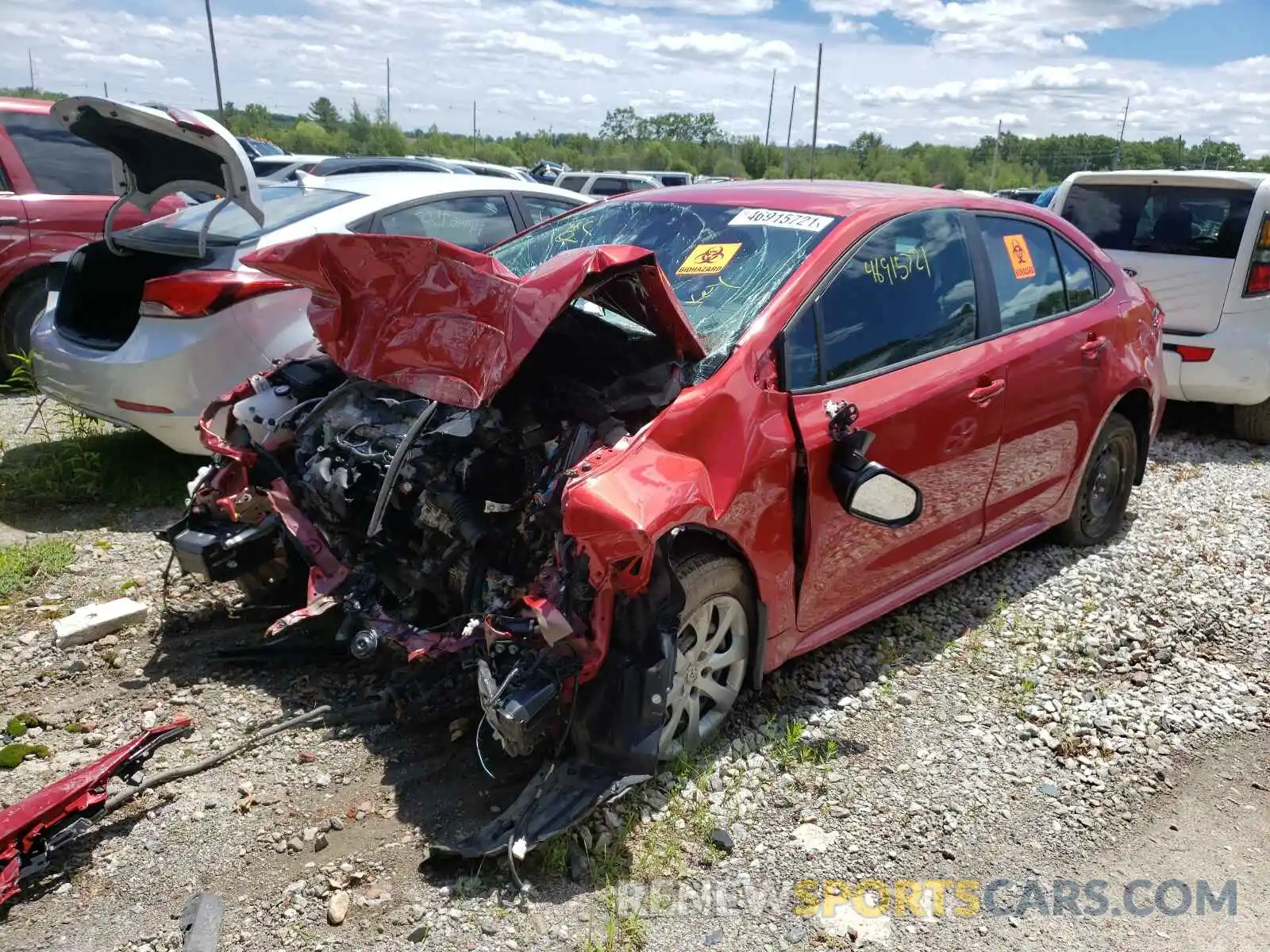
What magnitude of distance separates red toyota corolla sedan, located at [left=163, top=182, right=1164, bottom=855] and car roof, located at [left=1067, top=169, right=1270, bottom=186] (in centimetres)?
368

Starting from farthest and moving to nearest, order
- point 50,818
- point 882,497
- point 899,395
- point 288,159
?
1. point 288,159
2. point 899,395
3. point 882,497
4. point 50,818

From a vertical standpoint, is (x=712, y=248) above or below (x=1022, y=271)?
above

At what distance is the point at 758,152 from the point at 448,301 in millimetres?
59677

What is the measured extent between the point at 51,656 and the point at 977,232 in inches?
158

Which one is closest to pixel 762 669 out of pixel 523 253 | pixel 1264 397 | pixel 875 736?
pixel 875 736

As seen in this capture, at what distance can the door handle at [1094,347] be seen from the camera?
15.1 feet

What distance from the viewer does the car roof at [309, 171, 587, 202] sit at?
5.86 m

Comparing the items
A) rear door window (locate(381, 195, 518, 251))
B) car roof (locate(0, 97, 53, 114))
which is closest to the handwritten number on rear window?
rear door window (locate(381, 195, 518, 251))

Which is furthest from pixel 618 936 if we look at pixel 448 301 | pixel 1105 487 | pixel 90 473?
pixel 90 473

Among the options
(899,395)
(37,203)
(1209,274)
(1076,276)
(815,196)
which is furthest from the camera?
(37,203)

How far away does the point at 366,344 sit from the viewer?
3146 mm

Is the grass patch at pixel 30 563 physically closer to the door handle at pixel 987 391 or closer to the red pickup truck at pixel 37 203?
the red pickup truck at pixel 37 203

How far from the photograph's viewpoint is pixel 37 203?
→ 281 inches

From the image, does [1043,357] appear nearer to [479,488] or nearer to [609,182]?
[479,488]
